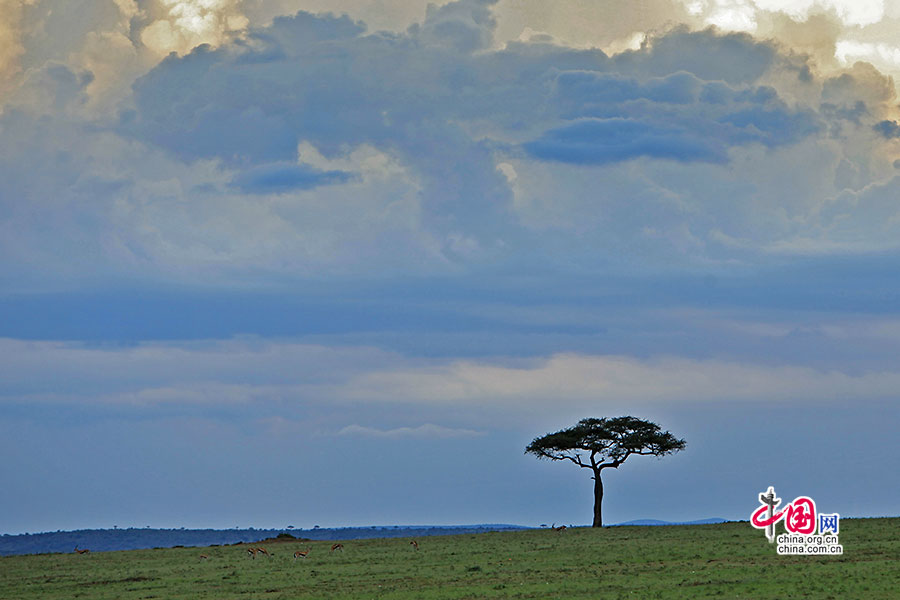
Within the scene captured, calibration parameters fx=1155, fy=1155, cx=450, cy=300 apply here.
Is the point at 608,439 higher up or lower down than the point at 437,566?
higher up

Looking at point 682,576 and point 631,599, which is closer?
point 631,599

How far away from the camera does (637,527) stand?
109 m

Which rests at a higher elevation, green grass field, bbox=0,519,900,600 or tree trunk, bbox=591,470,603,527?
tree trunk, bbox=591,470,603,527

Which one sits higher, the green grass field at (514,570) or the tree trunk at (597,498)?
the tree trunk at (597,498)

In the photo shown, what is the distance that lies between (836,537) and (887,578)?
21905 mm

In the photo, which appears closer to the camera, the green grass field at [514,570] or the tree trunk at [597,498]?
the green grass field at [514,570]

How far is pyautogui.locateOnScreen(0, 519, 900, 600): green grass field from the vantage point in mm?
54812

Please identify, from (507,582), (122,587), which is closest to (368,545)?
(122,587)

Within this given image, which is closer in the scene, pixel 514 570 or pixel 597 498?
pixel 514 570

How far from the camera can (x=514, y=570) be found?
67.0 meters

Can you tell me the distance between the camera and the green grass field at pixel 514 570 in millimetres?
54812

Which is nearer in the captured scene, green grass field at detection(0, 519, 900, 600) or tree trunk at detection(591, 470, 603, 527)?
green grass field at detection(0, 519, 900, 600)

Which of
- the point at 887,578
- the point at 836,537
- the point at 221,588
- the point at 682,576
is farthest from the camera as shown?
the point at 836,537

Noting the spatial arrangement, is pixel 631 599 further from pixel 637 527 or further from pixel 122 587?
pixel 637 527
